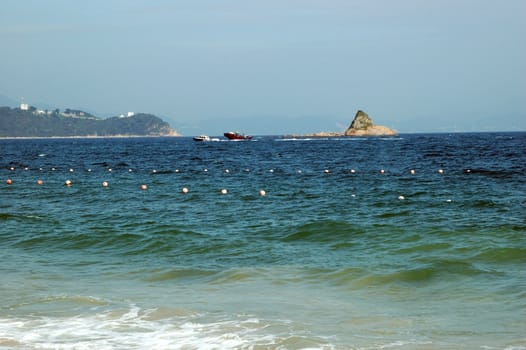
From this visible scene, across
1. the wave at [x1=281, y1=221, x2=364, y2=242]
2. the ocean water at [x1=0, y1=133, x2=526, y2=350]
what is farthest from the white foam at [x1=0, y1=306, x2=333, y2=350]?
the wave at [x1=281, y1=221, x2=364, y2=242]

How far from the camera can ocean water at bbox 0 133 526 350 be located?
465 inches

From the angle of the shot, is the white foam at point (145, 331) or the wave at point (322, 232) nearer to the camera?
the white foam at point (145, 331)

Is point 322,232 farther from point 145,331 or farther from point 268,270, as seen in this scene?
point 145,331

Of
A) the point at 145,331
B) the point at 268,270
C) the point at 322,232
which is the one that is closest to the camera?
the point at 145,331

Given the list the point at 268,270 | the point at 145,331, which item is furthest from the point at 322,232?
→ the point at 145,331

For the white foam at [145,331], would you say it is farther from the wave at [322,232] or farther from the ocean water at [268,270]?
the wave at [322,232]

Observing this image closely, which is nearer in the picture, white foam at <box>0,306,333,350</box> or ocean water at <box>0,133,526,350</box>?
white foam at <box>0,306,333,350</box>

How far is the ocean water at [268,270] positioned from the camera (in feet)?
38.7

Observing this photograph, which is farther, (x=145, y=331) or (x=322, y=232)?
(x=322, y=232)

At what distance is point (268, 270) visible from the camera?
56.2 ft

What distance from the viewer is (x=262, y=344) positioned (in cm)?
1116

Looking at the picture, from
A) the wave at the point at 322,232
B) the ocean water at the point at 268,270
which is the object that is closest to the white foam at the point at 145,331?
the ocean water at the point at 268,270

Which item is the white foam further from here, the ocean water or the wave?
the wave

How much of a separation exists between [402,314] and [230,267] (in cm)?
580
